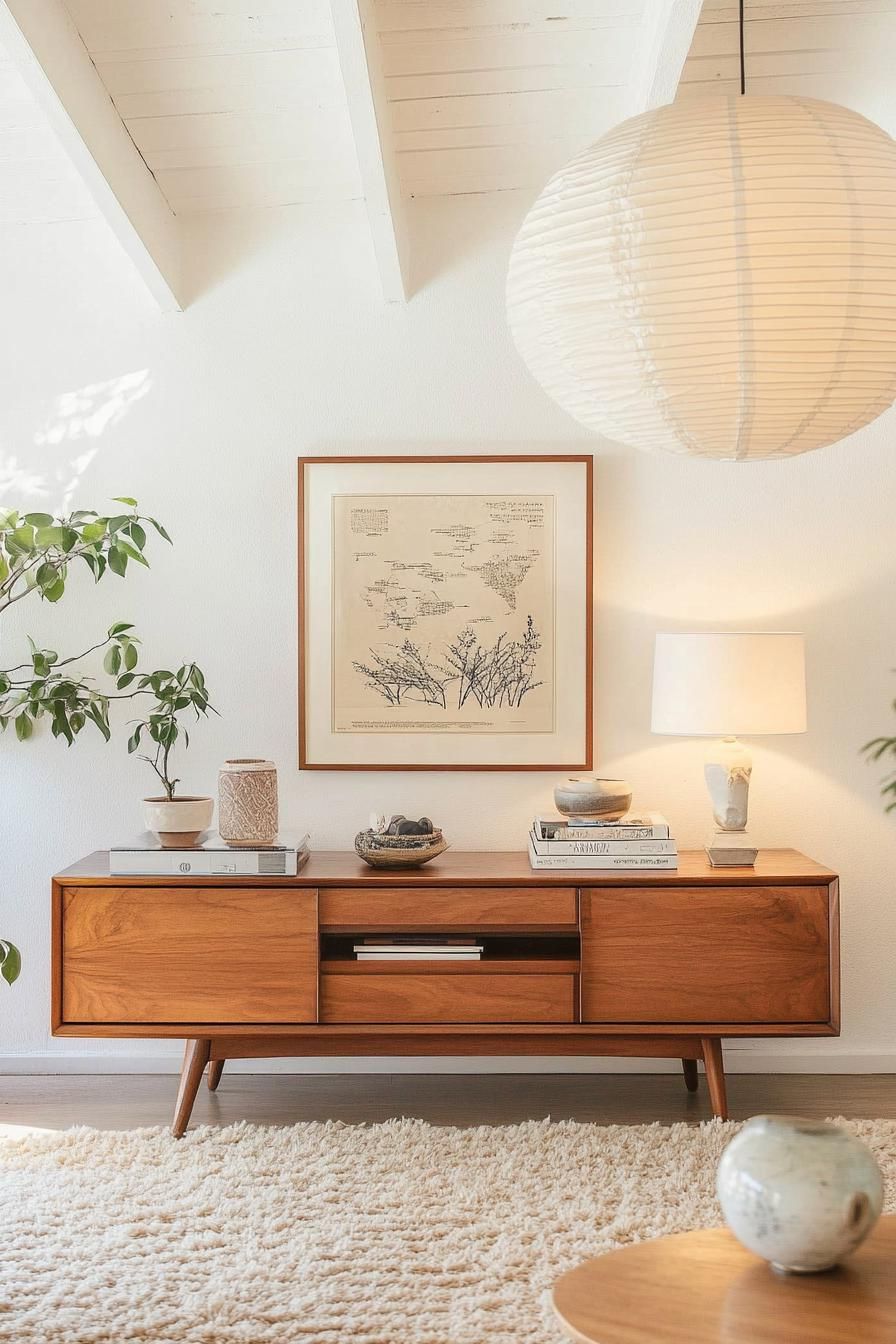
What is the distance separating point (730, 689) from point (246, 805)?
1227mm

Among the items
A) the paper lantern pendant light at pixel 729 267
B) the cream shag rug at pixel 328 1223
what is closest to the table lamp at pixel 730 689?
the cream shag rug at pixel 328 1223

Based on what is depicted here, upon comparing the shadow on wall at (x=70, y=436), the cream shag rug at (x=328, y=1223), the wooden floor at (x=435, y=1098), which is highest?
the shadow on wall at (x=70, y=436)

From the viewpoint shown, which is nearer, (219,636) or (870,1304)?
(870,1304)

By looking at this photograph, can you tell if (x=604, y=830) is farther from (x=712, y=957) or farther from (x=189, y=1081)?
(x=189, y=1081)

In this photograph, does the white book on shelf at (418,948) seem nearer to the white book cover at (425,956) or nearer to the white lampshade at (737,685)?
the white book cover at (425,956)

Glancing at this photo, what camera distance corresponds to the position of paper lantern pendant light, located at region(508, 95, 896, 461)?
135cm

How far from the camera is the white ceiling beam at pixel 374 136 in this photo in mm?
2381

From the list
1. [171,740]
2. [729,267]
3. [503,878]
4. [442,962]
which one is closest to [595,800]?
[503,878]

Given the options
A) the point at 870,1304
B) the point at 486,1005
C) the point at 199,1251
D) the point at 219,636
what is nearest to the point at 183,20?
the point at 219,636

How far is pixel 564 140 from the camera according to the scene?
10.3 feet

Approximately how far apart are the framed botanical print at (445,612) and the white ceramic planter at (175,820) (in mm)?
446

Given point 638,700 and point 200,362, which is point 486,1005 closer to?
point 638,700

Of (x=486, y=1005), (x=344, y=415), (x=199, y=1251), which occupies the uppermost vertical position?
(x=344, y=415)

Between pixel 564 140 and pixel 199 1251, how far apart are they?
275 centimetres
